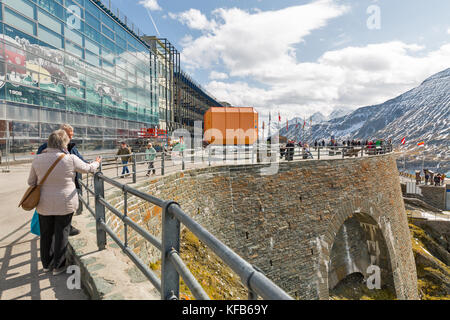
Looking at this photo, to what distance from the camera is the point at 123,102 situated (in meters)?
21.4

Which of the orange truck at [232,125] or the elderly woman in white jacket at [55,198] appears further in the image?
the orange truck at [232,125]

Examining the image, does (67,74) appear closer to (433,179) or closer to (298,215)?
(298,215)

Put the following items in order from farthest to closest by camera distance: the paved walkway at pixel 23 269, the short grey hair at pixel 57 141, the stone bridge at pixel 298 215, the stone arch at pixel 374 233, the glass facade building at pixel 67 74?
1. the stone arch at pixel 374 233
2. the glass facade building at pixel 67 74
3. the stone bridge at pixel 298 215
4. the short grey hair at pixel 57 141
5. the paved walkway at pixel 23 269

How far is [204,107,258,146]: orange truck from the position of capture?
19.3 meters

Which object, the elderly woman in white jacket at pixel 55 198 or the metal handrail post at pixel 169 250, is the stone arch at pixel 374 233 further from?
the metal handrail post at pixel 169 250

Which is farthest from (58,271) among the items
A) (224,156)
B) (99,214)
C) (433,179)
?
(433,179)

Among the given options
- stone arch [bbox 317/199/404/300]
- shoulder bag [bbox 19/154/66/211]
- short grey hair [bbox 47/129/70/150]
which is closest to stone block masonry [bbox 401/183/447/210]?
stone arch [bbox 317/199/404/300]

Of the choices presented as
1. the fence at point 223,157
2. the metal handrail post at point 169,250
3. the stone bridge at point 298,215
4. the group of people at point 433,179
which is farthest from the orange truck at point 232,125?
the group of people at point 433,179

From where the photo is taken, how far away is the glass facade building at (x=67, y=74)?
11875 millimetres

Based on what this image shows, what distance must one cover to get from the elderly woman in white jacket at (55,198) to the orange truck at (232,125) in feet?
54.2

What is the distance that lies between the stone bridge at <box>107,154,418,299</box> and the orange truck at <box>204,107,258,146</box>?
27.1 ft

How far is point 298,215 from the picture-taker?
1101 centimetres

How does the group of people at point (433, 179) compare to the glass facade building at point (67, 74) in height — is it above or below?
below
